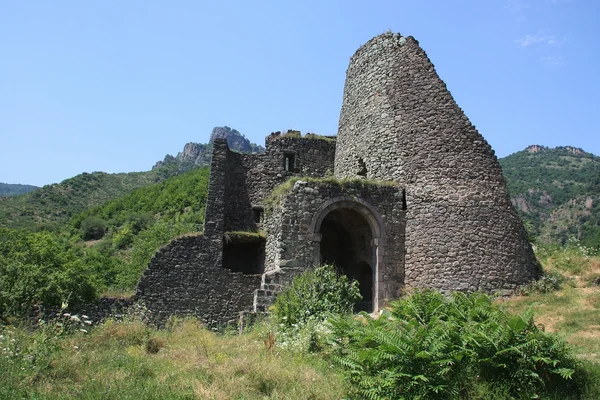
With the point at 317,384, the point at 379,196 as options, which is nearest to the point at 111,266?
the point at 379,196

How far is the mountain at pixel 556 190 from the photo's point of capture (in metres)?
49.8

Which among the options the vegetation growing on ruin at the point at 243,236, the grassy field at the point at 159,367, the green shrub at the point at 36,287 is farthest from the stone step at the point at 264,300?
the green shrub at the point at 36,287

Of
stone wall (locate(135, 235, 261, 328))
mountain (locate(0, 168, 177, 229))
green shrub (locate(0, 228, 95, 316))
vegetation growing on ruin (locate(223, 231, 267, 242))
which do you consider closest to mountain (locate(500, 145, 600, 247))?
vegetation growing on ruin (locate(223, 231, 267, 242))

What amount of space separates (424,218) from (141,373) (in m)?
10.2

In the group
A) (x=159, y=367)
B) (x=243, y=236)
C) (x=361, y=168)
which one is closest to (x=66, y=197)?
(x=243, y=236)

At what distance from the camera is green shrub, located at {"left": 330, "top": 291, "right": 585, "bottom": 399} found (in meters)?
7.45

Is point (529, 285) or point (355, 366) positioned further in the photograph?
point (529, 285)

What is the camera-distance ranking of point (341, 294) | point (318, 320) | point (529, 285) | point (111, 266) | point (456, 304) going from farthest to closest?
point (111, 266) < point (529, 285) < point (341, 294) < point (318, 320) < point (456, 304)

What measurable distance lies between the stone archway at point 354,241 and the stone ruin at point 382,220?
0.13 ft

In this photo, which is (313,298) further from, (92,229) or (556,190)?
(556,190)

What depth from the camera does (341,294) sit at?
1409cm

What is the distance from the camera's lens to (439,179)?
16.0 meters

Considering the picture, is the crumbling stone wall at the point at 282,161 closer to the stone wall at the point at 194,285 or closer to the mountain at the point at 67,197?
the stone wall at the point at 194,285

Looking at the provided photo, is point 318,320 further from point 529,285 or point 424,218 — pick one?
point 529,285
